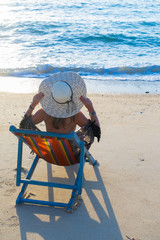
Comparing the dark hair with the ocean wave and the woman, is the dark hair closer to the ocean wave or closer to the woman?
the woman

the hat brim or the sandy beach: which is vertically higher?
the hat brim

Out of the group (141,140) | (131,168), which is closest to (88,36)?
(141,140)

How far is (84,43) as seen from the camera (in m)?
12.7

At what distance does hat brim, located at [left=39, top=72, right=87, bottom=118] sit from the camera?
3410mm

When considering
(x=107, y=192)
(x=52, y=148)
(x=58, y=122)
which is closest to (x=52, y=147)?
(x=52, y=148)

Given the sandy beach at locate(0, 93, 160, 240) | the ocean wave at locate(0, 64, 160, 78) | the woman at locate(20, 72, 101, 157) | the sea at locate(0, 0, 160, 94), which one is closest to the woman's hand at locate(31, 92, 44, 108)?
the woman at locate(20, 72, 101, 157)

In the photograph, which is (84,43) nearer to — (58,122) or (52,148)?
(58,122)

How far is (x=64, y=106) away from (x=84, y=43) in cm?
972

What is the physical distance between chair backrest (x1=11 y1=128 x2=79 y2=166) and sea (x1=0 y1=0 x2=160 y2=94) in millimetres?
4276

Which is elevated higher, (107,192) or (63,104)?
(63,104)

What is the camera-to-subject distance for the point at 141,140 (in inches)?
194

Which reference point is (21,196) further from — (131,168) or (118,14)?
(118,14)

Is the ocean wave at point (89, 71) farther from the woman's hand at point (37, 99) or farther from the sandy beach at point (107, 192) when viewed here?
the woman's hand at point (37, 99)

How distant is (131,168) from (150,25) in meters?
12.6
